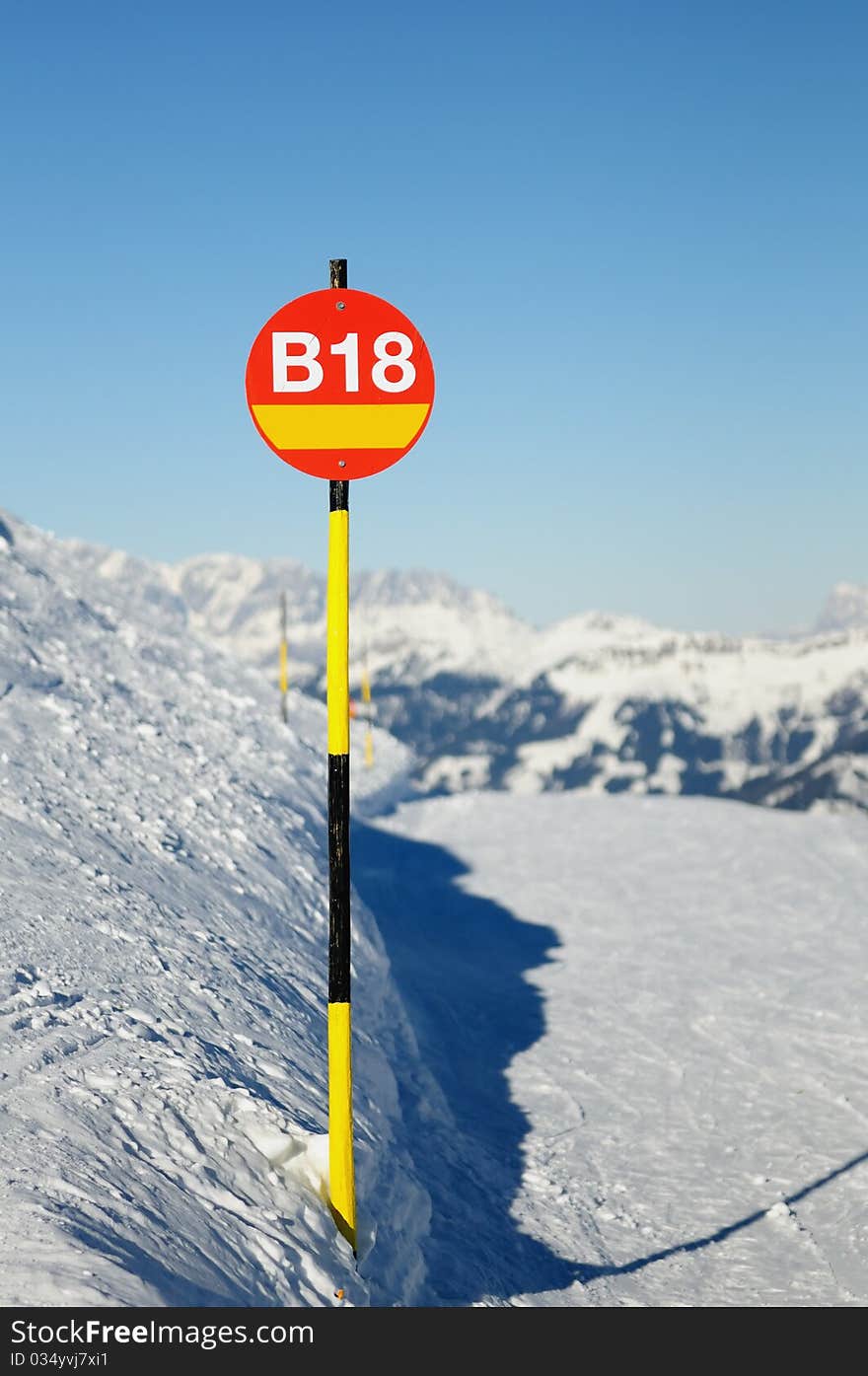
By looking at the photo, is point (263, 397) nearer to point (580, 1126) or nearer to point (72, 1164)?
point (72, 1164)

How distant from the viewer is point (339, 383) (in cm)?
582

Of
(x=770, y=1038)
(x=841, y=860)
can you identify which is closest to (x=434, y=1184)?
(x=770, y=1038)

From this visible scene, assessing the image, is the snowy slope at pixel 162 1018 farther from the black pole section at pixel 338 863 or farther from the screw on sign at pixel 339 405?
the black pole section at pixel 338 863

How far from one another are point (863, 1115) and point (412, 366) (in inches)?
397

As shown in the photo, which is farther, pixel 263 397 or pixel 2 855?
pixel 2 855

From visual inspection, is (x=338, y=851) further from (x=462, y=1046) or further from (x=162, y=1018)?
(x=462, y=1046)

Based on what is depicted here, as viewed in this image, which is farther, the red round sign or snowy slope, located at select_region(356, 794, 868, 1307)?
snowy slope, located at select_region(356, 794, 868, 1307)

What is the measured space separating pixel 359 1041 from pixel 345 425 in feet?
24.5

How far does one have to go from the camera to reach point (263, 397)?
581 cm

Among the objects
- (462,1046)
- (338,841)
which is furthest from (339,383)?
(462,1046)

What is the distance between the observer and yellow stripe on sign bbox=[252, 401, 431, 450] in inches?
230

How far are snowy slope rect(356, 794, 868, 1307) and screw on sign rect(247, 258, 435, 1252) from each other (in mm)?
3875

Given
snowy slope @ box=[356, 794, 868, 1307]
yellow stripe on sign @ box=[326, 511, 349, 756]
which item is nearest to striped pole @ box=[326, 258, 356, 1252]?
yellow stripe on sign @ box=[326, 511, 349, 756]

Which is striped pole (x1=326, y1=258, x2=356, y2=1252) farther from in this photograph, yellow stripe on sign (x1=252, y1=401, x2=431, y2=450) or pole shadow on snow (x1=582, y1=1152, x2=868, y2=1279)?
pole shadow on snow (x1=582, y1=1152, x2=868, y2=1279)
